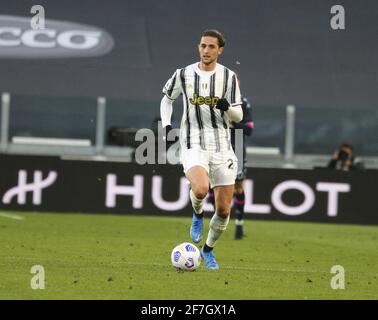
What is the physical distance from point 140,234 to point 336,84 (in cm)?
712

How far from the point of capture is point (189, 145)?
1185 cm

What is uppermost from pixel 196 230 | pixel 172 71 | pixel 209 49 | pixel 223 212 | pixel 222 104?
pixel 172 71

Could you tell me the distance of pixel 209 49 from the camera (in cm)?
1169

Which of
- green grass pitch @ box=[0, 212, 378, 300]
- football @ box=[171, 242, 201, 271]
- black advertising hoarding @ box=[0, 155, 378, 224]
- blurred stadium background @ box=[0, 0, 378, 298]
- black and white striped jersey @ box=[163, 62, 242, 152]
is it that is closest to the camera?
green grass pitch @ box=[0, 212, 378, 300]

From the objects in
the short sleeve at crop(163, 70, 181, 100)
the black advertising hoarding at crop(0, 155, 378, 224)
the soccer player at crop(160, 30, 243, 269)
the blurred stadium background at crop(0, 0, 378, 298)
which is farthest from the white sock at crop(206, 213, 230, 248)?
the blurred stadium background at crop(0, 0, 378, 298)

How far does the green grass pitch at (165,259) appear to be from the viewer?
399 inches

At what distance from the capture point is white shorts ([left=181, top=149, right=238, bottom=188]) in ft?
38.6

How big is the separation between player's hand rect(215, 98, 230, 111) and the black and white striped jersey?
193 mm

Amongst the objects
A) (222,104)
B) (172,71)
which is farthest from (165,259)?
(172,71)

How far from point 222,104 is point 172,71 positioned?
35.5ft

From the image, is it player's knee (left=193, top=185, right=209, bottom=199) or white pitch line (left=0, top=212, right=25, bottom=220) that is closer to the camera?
player's knee (left=193, top=185, right=209, bottom=199)

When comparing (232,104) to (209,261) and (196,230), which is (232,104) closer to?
(196,230)

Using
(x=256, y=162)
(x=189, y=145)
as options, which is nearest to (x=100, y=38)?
(x=256, y=162)

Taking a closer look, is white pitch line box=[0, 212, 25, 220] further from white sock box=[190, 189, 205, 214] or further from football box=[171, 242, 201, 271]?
football box=[171, 242, 201, 271]
